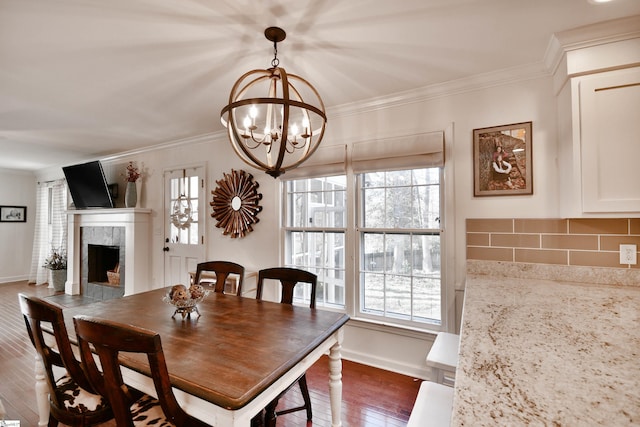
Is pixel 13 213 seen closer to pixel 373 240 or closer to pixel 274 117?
pixel 274 117

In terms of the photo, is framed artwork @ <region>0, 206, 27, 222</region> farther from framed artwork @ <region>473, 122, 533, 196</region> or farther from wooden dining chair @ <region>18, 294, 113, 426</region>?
framed artwork @ <region>473, 122, 533, 196</region>

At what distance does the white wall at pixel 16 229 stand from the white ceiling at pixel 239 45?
4716 mm

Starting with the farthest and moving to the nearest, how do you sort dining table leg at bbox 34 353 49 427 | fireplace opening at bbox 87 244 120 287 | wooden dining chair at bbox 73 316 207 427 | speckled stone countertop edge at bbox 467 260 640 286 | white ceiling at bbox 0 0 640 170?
fireplace opening at bbox 87 244 120 287
speckled stone countertop edge at bbox 467 260 640 286
dining table leg at bbox 34 353 49 427
white ceiling at bbox 0 0 640 170
wooden dining chair at bbox 73 316 207 427

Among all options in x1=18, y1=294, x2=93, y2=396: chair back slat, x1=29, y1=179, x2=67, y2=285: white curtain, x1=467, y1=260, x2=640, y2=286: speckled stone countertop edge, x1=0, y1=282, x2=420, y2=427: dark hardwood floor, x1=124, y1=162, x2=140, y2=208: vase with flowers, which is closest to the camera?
x1=18, y1=294, x2=93, y2=396: chair back slat

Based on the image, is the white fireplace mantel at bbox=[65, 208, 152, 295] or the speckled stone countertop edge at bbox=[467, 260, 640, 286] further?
the white fireplace mantel at bbox=[65, 208, 152, 295]

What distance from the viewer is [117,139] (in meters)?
3.96

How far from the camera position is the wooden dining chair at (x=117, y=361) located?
0.92m

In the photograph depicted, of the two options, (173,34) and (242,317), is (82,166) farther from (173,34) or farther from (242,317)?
(242,317)

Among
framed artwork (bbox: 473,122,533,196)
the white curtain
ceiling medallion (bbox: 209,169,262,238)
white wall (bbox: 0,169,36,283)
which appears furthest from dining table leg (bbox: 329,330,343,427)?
white wall (bbox: 0,169,36,283)

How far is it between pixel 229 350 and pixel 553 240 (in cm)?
217

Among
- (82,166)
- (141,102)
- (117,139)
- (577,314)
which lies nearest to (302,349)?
(577,314)

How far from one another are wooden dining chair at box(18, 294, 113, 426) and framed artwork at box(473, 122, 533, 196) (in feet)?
8.55

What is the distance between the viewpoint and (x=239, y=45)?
5.94 ft

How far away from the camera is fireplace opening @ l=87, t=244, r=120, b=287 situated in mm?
4871
